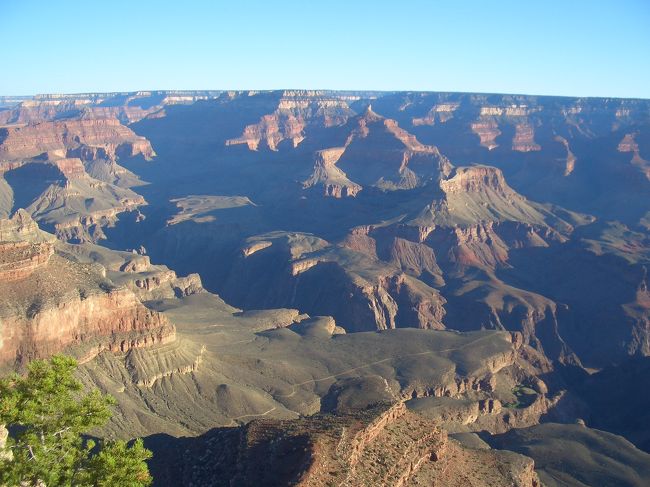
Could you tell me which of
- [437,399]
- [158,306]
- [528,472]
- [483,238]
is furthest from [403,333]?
[483,238]

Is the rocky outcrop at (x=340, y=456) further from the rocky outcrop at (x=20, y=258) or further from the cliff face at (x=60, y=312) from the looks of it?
the rocky outcrop at (x=20, y=258)

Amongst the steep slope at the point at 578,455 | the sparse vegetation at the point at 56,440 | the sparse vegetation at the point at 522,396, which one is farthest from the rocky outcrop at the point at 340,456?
the sparse vegetation at the point at 522,396

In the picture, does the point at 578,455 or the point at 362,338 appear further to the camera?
the point at 362,338

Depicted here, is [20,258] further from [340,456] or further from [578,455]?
[578,455]

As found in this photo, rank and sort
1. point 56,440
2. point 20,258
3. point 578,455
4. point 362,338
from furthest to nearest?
1. point 362,338
2. point 20,258
3. point 578,455
4. point 56,440

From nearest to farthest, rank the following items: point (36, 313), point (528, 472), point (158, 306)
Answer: point (528, 472), point (36, 313), point (158, 306)

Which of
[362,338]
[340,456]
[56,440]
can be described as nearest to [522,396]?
[362,338]

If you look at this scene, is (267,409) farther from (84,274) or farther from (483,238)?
(483,238)
